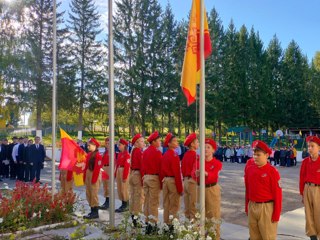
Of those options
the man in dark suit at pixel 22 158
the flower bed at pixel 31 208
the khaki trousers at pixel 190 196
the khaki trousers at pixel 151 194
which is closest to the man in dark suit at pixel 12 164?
the man in dark suit at pixel 22 158

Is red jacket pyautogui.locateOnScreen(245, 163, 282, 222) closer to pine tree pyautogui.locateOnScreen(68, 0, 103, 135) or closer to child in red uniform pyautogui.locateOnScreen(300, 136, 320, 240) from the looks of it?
child in red uniform pyautogui.locateOnScreen(300, 136, 320, 240)

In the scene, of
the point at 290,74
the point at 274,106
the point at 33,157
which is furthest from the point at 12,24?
the point at 290,74

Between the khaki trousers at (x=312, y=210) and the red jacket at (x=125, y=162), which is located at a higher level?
the red jacket at (x=125, y=162)

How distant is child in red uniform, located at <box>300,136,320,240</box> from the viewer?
6297 millimetres

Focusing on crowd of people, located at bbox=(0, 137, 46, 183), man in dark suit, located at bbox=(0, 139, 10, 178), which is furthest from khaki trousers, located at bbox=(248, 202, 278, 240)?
man in dark suit, located at bbox=(0, 139, 10, 178)

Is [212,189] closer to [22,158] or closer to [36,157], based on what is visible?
[36,157]

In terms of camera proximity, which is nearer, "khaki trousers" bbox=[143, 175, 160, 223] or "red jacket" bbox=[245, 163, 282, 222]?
"red jacket" bbox=[245, 163, 282, 222]

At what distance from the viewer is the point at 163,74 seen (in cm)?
4241

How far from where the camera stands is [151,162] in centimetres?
716

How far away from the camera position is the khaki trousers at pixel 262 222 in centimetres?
495

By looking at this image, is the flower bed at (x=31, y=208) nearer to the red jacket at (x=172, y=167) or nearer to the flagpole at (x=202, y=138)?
the red jacket at (x=172, y=167)

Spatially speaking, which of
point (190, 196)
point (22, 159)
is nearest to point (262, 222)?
point (190, 196)

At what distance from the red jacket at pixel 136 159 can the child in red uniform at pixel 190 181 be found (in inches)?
51.0

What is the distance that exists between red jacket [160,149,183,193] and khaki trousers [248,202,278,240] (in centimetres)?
180
